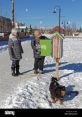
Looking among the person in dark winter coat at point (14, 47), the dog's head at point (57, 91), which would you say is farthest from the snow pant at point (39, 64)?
the dog's head at point (57, 91)

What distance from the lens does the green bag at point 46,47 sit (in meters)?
8.32

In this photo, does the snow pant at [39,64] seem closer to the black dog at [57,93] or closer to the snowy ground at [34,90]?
the snowy ground at [34,90]

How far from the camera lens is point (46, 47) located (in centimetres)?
834

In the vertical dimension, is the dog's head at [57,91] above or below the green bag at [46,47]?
below

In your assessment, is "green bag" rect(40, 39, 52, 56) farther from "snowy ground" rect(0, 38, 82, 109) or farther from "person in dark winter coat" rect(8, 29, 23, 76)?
"person in dark winter coat" rect(8, 29, 23, 76)

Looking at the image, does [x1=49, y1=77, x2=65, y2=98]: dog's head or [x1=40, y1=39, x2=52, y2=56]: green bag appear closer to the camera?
[x1=49, y1=77, x2=65, y2=98]: dog's head

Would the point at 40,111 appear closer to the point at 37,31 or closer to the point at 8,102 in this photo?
the point at 8,102

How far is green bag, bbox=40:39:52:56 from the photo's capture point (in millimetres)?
8321

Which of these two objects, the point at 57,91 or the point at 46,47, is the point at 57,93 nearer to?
the point at 57,91

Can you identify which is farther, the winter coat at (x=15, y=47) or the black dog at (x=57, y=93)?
the winter coat at (x=15, y=47)

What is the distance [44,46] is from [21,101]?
318 centimetres

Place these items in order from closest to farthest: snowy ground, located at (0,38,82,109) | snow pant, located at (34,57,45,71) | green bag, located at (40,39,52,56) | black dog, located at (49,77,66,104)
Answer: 1. snowy ground, located at (0,38,82,109)
2. black dog, located at (49,77,66,104)
3. green bag, located at (40,39,52,56)
4. snow pant, located at (34,57,45,71)

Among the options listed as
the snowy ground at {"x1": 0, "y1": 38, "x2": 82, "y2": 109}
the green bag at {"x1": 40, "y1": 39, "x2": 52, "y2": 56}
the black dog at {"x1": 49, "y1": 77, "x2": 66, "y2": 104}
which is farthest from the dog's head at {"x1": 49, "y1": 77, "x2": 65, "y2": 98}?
the green bag at {"x1": 40, "y1": 39, "x2": 52, "y2": 56}

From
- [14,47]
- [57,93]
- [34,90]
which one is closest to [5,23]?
[14,47]
